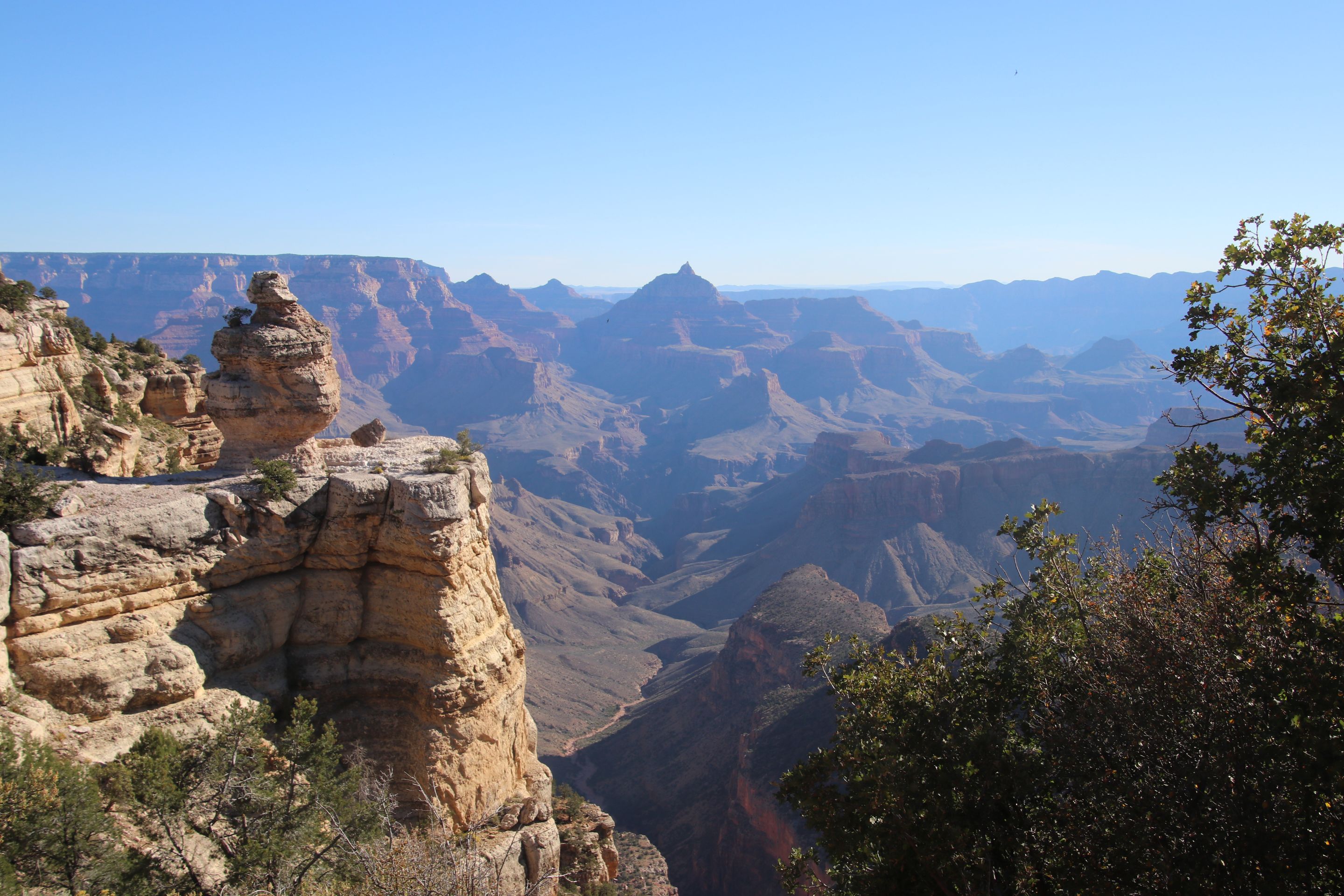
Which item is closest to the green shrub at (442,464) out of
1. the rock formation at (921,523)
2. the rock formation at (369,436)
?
the rock formation at (369,436)

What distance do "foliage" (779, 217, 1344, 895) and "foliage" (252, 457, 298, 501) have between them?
12.1 meters

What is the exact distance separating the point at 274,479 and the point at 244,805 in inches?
255

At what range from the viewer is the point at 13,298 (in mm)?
23875

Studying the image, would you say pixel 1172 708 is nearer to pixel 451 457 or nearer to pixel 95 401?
pixel 451 457

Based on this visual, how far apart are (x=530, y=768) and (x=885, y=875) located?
11.0 meters

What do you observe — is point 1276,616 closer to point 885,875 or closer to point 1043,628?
point 1043,628

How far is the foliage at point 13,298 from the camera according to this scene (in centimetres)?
2355

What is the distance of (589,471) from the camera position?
184125mm

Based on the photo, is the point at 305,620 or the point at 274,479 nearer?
A: the point at 274,479

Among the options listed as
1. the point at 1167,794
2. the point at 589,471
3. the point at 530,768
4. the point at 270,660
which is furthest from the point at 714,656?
the point at 589,471

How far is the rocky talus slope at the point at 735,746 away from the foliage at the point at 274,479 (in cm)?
3049

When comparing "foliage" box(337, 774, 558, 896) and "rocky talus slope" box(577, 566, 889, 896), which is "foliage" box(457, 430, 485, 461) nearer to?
"foliage" box(337, 774, 558, 896)

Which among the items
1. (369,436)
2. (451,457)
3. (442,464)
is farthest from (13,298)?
(442,464)

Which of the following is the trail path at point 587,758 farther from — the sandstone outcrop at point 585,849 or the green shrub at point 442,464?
the green shrub at point 442,464
